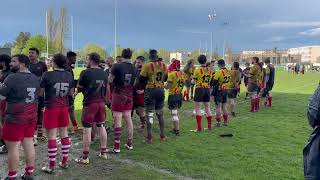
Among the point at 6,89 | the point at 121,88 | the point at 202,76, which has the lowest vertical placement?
the point at 121,88

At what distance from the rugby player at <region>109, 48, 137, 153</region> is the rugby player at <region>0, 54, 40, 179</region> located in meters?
2.35

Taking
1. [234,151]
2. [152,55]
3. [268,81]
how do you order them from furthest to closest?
[268,81], [152,55], [234,151]

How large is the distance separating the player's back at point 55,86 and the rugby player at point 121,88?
1.52 metres

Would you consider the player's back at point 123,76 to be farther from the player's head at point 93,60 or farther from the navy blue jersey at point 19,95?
the navy blue jersey at point 19,95

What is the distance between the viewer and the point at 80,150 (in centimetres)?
878

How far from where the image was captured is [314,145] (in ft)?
11.7

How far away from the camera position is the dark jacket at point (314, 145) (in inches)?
135

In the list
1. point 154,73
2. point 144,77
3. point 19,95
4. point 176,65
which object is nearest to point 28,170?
point 19,95

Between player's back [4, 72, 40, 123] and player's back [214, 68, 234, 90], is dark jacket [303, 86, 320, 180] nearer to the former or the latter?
player's back [4, 72, 40, 123]

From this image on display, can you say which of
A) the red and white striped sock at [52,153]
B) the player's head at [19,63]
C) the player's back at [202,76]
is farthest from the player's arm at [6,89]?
the player's back at [202,76]

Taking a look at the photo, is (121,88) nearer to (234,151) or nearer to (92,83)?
(92,83)

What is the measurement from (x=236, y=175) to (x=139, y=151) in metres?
2.44

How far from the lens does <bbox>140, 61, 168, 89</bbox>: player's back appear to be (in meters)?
9.59

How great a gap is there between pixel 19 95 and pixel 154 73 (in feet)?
12.7
